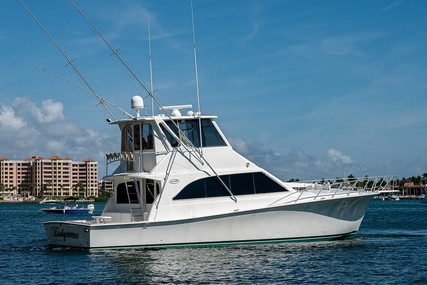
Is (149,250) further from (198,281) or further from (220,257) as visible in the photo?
(198,281)

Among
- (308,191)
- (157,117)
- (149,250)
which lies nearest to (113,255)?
(149,250)

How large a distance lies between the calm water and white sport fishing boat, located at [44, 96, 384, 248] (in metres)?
0.56

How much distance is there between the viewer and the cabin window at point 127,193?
28.3 m

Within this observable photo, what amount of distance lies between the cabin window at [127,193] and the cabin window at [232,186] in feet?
7.63

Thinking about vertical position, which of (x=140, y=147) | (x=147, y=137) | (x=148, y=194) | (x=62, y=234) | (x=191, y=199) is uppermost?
(x=147, y=137)

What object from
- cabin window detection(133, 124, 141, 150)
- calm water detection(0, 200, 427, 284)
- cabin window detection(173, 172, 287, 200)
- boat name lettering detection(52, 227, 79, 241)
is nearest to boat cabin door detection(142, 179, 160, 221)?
cabin window detection(173, 172, 287, 200)

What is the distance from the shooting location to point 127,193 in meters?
28.3

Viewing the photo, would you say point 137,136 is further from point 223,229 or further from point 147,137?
point 223,229

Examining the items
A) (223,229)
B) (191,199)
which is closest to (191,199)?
(191,199)

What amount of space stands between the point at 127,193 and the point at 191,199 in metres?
2.91

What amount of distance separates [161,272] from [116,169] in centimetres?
797

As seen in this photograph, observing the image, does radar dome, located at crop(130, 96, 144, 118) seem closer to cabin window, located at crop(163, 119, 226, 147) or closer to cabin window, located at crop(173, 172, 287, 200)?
cabin window, located at crop(163, 119, 226, 147)

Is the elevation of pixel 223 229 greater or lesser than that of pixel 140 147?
lesser

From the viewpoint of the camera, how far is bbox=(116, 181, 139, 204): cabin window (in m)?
28.3
